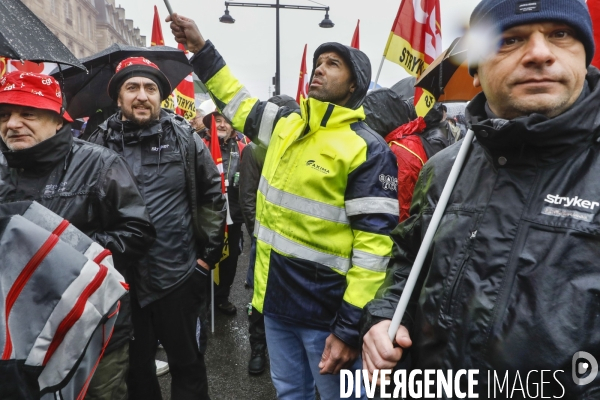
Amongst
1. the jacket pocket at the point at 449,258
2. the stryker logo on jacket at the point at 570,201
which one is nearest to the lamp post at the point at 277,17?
the jacket pocket at the point at 449,258

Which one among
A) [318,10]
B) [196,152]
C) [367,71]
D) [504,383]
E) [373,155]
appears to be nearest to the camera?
[504,383]

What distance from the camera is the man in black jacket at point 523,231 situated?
99cm

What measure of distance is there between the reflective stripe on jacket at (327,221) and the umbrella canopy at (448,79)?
1.13 m

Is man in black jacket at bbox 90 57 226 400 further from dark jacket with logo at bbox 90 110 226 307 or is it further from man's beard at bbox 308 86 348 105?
man's beard at bbox 308 86 348 105

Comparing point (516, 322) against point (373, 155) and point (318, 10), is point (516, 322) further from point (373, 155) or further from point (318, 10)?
point (318, 10)

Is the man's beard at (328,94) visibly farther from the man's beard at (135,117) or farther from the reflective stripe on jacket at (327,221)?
the man's beard at (135,117)

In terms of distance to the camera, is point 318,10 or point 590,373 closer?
point 590,373

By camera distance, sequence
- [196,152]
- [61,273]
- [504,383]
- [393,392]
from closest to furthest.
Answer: [504,383]
[61,273]
[393,392]
[196,152]

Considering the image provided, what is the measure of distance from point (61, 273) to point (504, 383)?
3.93 ft

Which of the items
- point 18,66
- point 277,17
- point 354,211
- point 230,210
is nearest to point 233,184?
point 230,210

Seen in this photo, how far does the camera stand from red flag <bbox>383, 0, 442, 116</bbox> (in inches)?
149

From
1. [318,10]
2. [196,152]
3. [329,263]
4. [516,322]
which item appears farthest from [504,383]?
[318,10]

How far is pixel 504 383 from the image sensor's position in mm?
1049

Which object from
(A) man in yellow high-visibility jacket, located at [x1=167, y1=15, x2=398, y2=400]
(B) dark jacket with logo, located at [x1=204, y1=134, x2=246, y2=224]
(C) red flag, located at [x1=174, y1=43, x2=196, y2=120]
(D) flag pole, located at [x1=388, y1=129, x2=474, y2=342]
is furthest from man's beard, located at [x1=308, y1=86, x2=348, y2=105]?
(C) red flag, located at [x1=174, y1=43, x2=196, y2=120]
